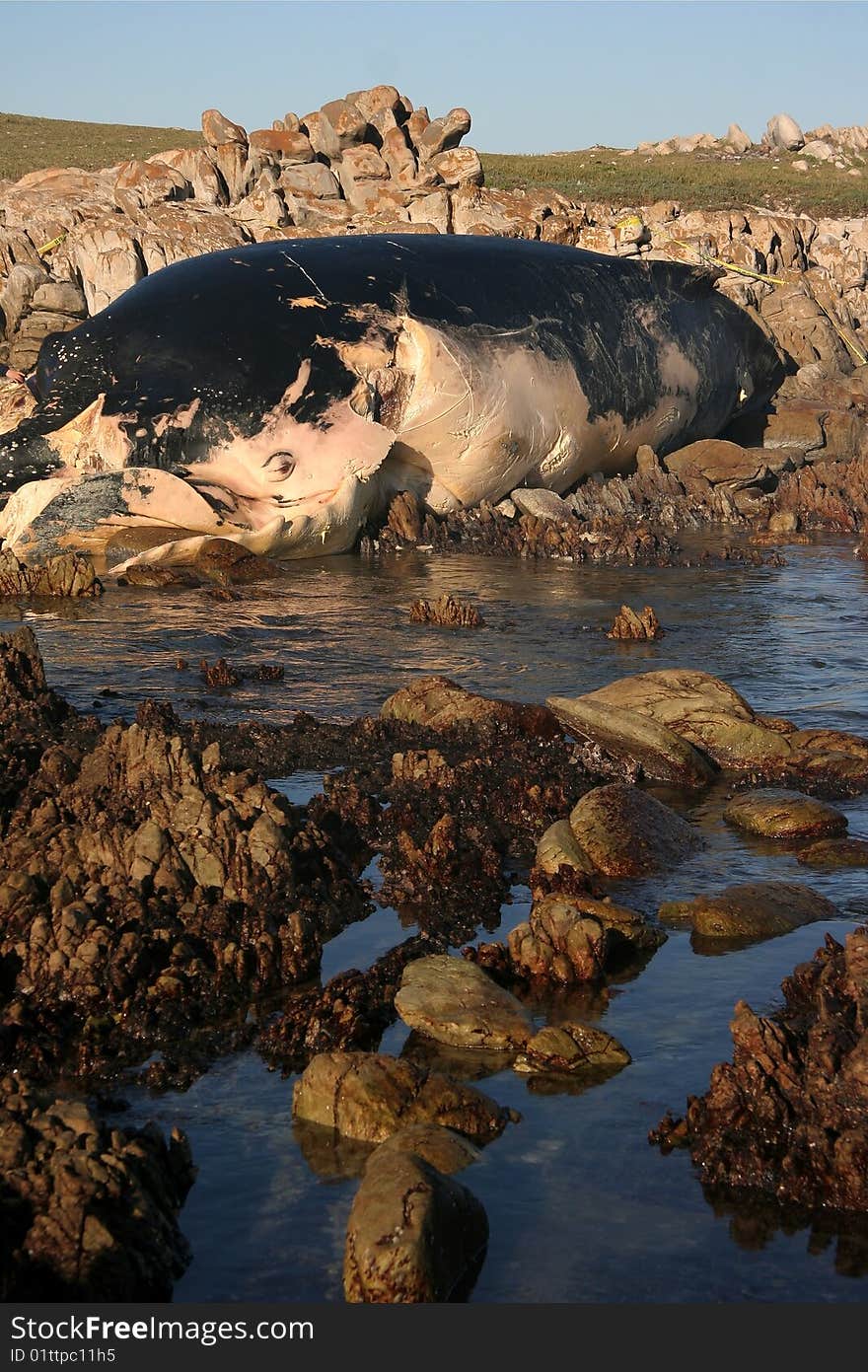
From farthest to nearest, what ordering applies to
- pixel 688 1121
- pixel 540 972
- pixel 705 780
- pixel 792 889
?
pixel 705 780
pixel 792 889
pixel 540 972
pixel 688 1121

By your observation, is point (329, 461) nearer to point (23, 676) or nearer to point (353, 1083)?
point (23, 676)

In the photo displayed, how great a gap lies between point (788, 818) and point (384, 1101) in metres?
3.97

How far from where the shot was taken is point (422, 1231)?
4688mm

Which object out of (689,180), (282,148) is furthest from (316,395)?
(689,180)

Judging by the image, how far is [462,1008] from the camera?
644cm

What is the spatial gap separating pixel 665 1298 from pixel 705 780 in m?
5.47

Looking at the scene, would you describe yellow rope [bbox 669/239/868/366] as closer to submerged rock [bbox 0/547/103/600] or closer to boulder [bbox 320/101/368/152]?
boulder [bbox 320/101/368/152]

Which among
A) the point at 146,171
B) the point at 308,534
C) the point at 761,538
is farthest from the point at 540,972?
the point at 146,171

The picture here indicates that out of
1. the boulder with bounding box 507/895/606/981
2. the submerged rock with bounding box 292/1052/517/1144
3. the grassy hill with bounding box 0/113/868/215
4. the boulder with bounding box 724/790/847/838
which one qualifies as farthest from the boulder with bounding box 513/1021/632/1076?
the grassy hill with bounding box 0/113/868/215

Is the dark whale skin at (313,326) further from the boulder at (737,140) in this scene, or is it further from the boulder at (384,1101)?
Answer: the boulder at (737,140)

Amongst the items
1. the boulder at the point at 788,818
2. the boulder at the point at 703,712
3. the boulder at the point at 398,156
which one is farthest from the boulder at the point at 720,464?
the boulder at the point at 398,156

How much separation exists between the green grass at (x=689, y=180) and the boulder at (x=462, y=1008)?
4091 centimetres

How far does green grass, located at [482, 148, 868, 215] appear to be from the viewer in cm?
5100

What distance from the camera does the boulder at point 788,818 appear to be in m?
8.81
